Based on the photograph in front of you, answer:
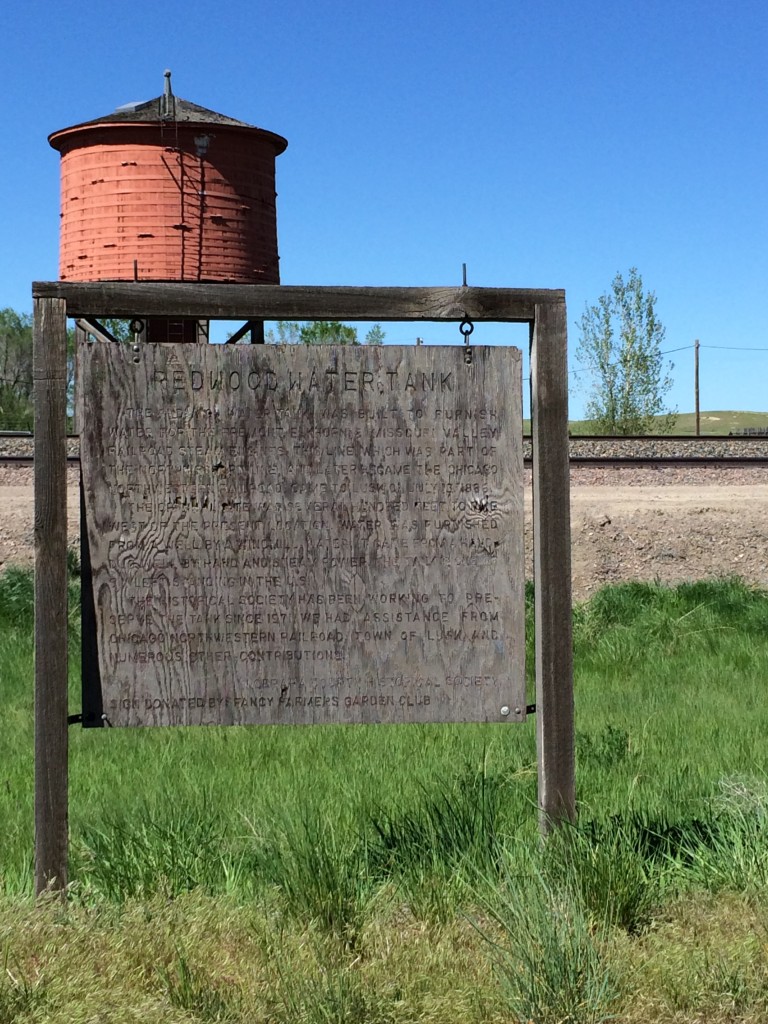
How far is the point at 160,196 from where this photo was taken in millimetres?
20203

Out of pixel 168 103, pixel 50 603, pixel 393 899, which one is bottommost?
pixel 393 899

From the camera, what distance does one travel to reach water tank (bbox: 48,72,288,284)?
20141mm

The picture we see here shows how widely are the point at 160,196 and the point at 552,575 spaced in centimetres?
1722

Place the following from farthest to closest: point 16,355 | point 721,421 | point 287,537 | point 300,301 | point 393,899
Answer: point 721,421, point 16,355, point 300,301, point 287,537, point 393,899

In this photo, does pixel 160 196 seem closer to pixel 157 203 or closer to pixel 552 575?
pixel 157 203

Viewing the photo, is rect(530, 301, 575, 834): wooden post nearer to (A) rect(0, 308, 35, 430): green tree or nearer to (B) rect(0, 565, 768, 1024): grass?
(B) rect(0, 565, 768, 1024): grass

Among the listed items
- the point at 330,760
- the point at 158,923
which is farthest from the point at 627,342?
the point at 158,923

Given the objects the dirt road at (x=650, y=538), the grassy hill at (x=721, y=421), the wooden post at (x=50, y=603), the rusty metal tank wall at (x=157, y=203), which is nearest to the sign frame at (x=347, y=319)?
the wooden post at (x=50, y=603)

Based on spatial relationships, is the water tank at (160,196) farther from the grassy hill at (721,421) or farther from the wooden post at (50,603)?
the grassy hill at (721,421)

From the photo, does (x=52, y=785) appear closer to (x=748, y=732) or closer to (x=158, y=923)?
(x=158, y=923)

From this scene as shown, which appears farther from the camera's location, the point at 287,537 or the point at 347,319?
the point at 347,319

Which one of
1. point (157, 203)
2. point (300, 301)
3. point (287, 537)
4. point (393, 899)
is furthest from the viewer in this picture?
point (157, 203)

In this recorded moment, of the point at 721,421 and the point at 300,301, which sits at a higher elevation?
the point at 721,421

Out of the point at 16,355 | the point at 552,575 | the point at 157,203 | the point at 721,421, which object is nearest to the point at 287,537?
the point at 552,575
